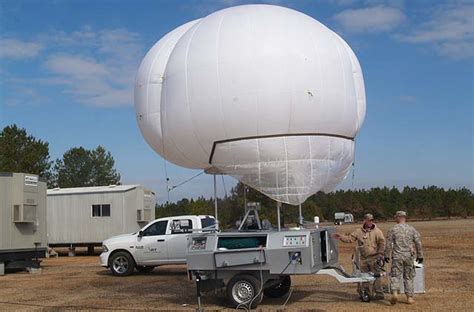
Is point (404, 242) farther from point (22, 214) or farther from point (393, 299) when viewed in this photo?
point (22, 214)

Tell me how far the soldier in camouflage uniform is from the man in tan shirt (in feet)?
1.71

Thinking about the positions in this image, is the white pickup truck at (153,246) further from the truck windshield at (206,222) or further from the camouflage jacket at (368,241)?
the camouflage jacket at (368,241)

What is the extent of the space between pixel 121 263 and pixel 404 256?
380 inches

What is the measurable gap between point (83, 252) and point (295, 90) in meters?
22.9

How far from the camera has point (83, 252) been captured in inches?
1223

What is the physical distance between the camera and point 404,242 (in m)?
12.0

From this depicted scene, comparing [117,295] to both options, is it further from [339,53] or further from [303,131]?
[339,53]

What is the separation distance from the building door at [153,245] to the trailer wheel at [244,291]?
6504 millimetres

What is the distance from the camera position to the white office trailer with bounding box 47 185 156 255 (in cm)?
2709

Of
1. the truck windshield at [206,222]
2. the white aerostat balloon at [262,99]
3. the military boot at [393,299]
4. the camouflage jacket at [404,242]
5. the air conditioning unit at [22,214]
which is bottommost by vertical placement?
the military boot at [393,299]

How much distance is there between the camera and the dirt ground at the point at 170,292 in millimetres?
12188

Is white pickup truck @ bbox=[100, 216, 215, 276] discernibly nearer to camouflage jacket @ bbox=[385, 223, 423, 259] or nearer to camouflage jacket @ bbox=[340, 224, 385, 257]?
camouflage jacket @ bbox=[340, 224, 385, 257]

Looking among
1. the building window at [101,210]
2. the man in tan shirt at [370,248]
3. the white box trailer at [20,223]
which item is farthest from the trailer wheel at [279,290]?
the building window at [101,210]

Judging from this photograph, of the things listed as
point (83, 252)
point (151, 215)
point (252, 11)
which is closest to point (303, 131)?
point (252, 11)
